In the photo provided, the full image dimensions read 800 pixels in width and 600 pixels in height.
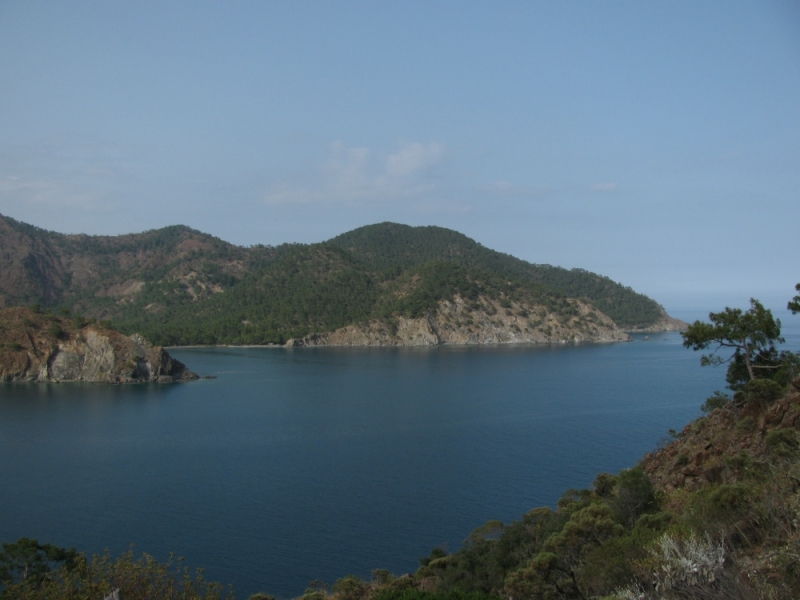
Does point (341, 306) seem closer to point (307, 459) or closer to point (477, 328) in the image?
A: point (477, 328)

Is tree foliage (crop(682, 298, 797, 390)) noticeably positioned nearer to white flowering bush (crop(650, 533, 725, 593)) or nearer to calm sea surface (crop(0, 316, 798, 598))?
calm sea surface (crop(0, 316, 798, 598))

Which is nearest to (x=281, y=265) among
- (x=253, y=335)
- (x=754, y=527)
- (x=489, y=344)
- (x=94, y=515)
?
(x=253, y=335)

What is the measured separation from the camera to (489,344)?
476 feet

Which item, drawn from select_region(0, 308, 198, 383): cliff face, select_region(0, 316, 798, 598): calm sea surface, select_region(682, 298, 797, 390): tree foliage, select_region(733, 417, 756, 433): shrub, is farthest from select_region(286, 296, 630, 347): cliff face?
select_region(733, 417, 756, 433): shrub

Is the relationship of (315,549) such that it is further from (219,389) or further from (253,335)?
(253,335)

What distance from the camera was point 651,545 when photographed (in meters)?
13.3

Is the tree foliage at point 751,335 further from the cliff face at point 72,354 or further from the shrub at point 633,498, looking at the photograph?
the cliff face at point 72,354

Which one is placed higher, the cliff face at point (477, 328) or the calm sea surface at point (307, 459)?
the cliff face at point (477, 328)

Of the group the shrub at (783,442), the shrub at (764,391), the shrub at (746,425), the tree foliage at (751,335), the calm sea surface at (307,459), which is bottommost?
the calm sea surface at (307,459)

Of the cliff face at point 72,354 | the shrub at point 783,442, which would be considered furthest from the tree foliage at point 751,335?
the cliff face at point 72,354

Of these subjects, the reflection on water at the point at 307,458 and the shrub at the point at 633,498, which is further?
the reflection on water at the point at 307,458

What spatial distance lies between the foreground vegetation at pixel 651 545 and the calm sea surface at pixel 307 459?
4.51 metres

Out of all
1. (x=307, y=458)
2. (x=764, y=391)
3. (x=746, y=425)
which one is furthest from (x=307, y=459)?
(x=764, y=391)

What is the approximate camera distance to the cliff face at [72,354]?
80.9 meters
